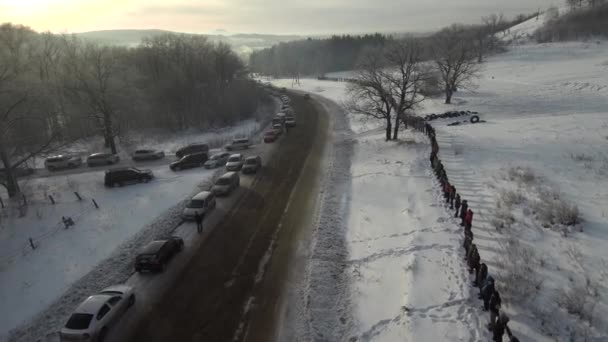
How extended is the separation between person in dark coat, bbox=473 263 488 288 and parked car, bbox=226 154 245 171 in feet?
73.7

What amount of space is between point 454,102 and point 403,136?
2243 cm

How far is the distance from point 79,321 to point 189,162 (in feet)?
73.8

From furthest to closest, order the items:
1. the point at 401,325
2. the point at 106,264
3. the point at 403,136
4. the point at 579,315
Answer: the point at 403,136 → the point at 106,264 → the point at 401,325 → the point at 579,315

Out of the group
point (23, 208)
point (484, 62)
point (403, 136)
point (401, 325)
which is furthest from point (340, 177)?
point (484, 62)

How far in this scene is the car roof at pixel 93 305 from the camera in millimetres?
13120

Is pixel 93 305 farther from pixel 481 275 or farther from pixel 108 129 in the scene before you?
pixel 108 129

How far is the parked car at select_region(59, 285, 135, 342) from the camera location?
12586mm

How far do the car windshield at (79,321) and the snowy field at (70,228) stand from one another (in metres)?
3.25

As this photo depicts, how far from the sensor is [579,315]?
11.7 meters

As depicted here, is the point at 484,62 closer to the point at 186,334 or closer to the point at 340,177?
the point at 340,177

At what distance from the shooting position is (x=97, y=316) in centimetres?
1301

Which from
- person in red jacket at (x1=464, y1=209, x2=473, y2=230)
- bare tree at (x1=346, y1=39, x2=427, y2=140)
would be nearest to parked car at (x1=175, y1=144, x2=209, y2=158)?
bare tree at (x1=346, y1=39, x2=427, y2=140)

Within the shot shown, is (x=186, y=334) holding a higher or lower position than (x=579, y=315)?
lower

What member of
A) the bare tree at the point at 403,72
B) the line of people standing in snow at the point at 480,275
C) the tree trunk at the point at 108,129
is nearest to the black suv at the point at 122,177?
the tree trunk at the point at 108,129
